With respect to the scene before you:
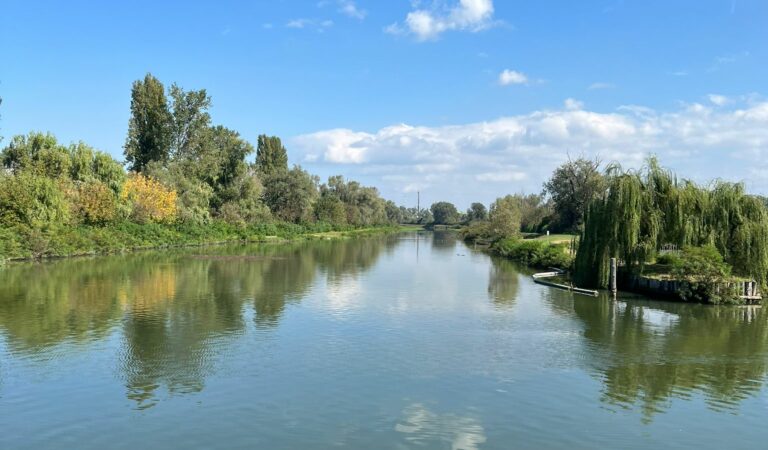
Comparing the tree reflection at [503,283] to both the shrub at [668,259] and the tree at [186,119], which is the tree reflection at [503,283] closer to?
the shrub at [668,259]

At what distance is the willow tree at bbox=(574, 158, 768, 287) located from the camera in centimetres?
2928

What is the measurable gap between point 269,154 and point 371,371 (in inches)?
3627

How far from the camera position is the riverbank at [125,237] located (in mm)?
45469

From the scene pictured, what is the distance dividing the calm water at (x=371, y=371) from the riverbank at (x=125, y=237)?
1651 cm

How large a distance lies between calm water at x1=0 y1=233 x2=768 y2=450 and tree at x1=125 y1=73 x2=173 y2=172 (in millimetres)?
45450

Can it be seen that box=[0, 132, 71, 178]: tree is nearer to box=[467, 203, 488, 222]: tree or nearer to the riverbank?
the riverbank

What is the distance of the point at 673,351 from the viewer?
62.3 ft

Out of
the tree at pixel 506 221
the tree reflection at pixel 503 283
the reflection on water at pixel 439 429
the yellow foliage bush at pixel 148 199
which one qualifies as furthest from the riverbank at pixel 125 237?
the reflection on water at pixel 439 429

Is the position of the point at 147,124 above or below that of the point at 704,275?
above

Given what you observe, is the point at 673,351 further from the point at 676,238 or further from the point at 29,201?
the point at 29,201

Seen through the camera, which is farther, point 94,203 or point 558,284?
point 94,203

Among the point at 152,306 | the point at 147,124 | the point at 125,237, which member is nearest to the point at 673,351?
the point at 152,306

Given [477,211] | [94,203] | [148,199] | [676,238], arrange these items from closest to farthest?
[676,238] < [94,203] < [148,199] < [477,211]

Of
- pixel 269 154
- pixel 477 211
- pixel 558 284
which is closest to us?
pixel 558 284
